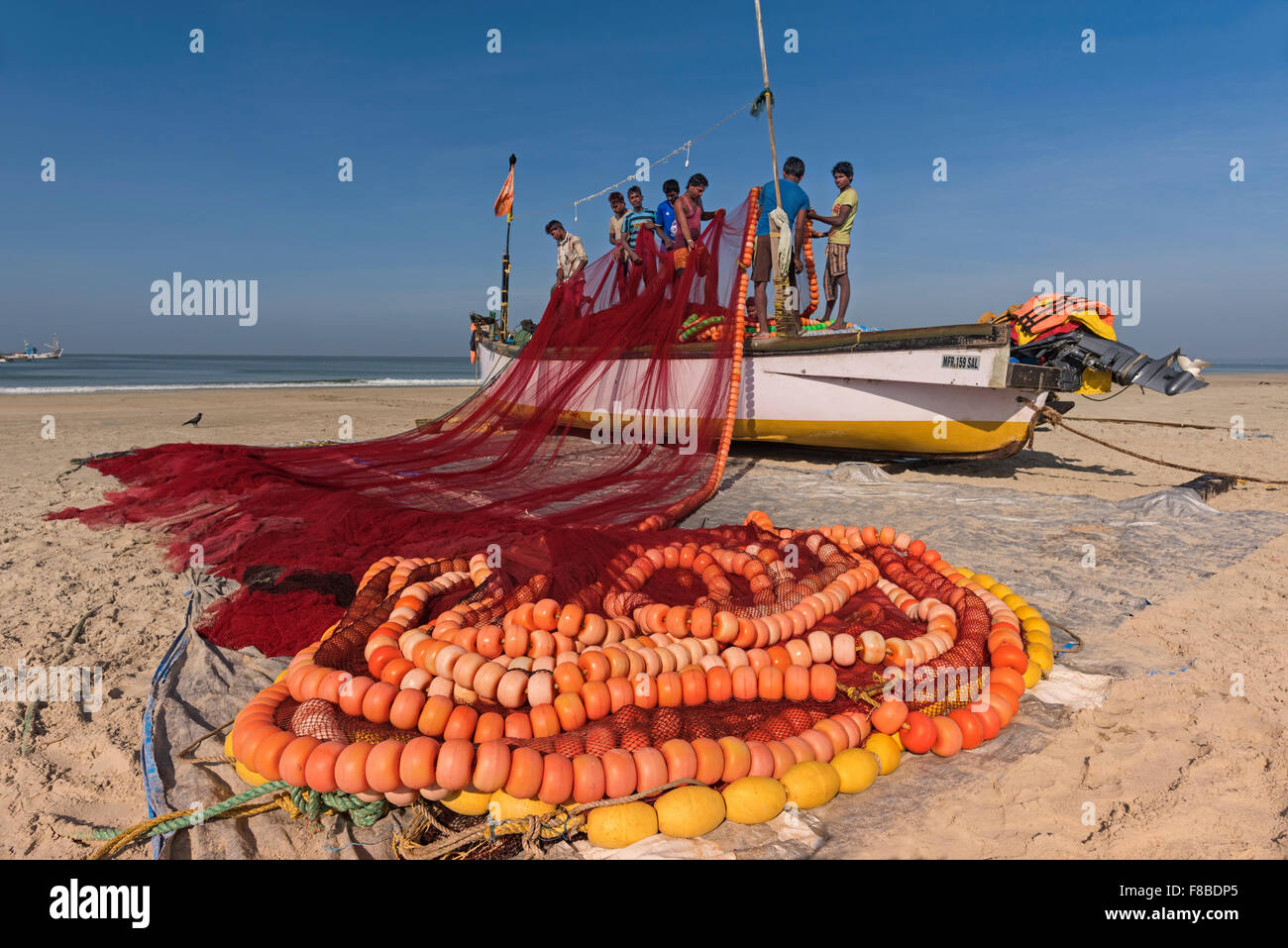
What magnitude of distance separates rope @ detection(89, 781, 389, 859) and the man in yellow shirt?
742 centimetres

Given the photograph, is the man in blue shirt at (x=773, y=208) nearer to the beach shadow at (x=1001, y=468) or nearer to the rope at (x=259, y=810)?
the beach shadow at (x=1001, y=468)

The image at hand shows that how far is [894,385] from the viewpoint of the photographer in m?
7.20

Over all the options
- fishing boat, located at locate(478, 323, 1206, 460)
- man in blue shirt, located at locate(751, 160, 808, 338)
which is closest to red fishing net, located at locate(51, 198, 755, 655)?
fishing boat, located at locate(478, 323, 1206, 460)

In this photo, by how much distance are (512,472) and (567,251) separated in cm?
628

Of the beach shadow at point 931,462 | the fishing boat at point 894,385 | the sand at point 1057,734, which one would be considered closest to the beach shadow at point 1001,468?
the beach shadow at point 931,462

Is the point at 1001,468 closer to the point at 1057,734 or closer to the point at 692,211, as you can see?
the point at 692,211

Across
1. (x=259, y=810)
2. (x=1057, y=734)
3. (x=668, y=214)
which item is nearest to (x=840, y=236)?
(x=668, y=214)

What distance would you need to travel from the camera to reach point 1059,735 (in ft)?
8.36

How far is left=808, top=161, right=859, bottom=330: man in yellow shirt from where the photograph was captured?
7867 millimetres

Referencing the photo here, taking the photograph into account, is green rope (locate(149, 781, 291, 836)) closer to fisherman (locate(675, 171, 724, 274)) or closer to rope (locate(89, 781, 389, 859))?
rope (locate(89, 781, 389, 859))

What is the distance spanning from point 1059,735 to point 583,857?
186cm

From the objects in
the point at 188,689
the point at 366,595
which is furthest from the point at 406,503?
the point at 188,689

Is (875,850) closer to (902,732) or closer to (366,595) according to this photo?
(902,732)

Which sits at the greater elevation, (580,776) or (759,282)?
(759,282)
